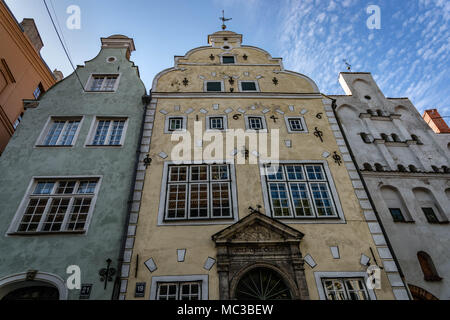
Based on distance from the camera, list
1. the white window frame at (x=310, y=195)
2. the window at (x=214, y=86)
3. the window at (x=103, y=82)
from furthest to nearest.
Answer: the window at (x=214, y=86) → the window at (x=103, y=82) → the white window frame at (x=310, y=195)

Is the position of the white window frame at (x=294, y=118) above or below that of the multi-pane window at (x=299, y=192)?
above

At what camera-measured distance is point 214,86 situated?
1316 cm

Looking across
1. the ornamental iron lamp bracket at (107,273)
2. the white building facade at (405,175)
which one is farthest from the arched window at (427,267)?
the ornamental iron lamp bracket at (107,273)

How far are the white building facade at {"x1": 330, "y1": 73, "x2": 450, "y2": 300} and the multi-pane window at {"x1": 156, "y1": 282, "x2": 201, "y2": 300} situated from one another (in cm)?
782

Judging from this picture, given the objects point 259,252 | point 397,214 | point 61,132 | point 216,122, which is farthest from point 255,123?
point 61,132

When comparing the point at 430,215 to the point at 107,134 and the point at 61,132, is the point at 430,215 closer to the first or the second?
the point at 107,134

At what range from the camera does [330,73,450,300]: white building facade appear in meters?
9.96

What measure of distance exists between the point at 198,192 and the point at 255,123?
14.0 feet

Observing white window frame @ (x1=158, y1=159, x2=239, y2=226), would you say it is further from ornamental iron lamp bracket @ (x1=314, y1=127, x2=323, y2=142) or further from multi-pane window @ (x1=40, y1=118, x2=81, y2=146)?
multi-pane window @ (x1=40, y1=118, x2=81, y2=146)

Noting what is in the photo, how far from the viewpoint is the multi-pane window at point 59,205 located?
8555 mm

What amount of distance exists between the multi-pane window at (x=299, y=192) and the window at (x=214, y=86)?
17.2 ft

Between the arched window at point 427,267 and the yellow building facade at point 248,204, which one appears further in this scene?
the arched window at point 427,267

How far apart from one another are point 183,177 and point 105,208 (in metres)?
2.88

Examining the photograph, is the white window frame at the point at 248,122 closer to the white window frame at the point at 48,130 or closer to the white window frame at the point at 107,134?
the white window frame at the point at 107,134
